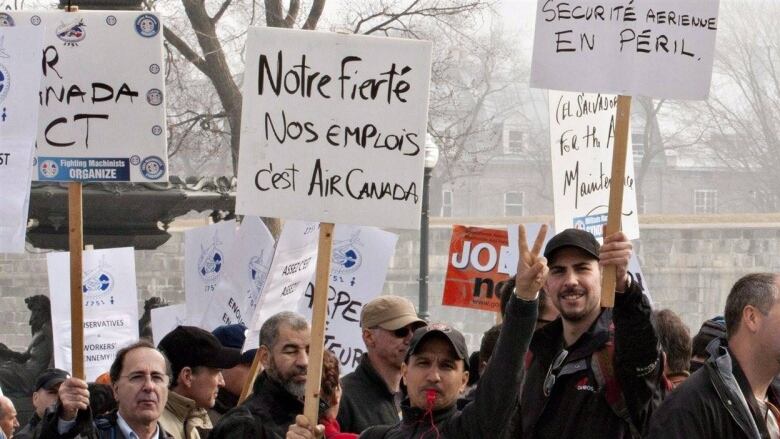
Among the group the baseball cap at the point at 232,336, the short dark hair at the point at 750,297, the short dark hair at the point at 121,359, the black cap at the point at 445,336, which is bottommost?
the baseball cap at the point at 232,336

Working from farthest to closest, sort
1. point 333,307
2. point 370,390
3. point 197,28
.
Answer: point 197,28 < point 333,307 < point 370,390

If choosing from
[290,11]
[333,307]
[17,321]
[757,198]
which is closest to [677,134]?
[757,198]

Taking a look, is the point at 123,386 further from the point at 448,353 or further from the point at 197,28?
the point at 197,28

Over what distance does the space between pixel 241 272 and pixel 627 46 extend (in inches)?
162

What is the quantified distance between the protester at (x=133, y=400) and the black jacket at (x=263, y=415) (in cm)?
22

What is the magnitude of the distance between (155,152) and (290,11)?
13.4 meters

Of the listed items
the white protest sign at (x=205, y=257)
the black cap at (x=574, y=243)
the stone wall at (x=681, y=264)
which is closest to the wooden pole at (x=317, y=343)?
the black cap at (x=574, y=243)

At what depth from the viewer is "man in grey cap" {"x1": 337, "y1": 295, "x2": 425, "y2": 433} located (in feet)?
21.9

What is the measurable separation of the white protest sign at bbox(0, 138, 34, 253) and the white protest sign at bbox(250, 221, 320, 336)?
185cm

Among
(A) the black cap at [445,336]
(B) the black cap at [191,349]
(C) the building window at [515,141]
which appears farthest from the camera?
(C) the building window at [515,141]

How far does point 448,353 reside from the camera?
5395 millimetres

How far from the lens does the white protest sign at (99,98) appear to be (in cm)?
673

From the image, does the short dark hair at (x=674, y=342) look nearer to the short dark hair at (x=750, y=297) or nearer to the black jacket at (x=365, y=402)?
the black jacket at (x=365, y=402)

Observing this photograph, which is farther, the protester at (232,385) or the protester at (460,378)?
the protester at (232,385)
